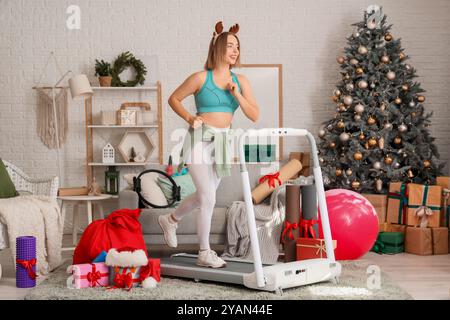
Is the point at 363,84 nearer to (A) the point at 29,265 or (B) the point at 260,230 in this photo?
(B) the point at 260,230

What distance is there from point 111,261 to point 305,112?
11.3ft

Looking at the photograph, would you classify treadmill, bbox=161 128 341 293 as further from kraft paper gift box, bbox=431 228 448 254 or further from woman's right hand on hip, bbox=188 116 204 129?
kraft paper gift box, bbox=431 228 448 254

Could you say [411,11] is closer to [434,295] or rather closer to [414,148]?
[414,148]

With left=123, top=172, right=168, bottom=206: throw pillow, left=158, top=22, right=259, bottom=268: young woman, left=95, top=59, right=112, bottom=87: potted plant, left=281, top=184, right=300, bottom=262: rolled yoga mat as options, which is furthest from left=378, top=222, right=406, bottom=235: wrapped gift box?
left=95, top=59, right=112, bottom=87: potted plant

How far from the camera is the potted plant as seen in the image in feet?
21.9

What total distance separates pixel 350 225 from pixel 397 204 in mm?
1193

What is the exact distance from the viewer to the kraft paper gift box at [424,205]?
5.70m

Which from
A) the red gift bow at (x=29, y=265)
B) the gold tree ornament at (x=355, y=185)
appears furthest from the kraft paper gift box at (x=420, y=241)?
the red gift bow at (x=29, y=265)

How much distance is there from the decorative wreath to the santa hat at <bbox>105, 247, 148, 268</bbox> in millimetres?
2943

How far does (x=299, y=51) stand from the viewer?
6938 mm

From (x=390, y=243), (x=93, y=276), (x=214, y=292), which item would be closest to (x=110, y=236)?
(x=93, y=276)

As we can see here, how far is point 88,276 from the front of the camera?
4.11 meters
